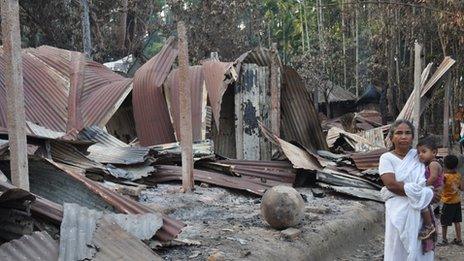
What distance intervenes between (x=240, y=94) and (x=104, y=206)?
16.9 ft

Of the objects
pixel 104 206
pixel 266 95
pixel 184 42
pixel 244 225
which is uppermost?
pixel 184 42

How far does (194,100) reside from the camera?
9.19 metres

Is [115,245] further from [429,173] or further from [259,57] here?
[259,57]

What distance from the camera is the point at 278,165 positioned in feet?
27.2

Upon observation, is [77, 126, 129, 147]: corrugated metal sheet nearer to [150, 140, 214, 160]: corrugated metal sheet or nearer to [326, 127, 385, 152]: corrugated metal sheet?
[150, 140, 214, 160]: corrugated metal sheet

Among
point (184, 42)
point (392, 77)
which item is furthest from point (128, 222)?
point (392, 77)

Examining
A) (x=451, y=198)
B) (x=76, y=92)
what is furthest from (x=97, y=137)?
(x=451, y=198)

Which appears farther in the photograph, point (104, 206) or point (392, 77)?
point (392, 77)

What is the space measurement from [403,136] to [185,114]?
296 cm

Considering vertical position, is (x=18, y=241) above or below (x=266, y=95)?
below

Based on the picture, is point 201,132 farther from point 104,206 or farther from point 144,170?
point 104,206

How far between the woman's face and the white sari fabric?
0.08m

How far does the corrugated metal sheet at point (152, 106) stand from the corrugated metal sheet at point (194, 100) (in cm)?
16

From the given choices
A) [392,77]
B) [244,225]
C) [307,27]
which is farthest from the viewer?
[307,27]
